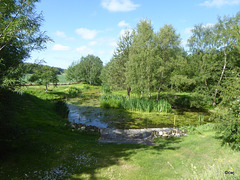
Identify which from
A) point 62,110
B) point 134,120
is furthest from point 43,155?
point 62,110

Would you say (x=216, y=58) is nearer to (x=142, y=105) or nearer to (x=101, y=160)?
(x=142, y=105)

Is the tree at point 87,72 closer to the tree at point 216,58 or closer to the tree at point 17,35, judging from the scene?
the tree at point 216,58

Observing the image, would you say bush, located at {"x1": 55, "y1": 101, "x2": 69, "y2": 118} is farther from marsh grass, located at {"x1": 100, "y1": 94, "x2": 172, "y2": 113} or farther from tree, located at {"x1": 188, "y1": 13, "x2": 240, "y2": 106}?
tree, located at {"x1": 188, "y1": 13, "x2": 240, "y2": 106}

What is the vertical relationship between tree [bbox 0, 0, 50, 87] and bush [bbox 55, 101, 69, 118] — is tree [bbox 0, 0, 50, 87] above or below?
above

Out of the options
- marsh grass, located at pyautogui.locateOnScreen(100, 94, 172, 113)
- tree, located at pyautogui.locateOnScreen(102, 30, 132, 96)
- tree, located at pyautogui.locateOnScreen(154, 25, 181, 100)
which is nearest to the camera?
marsh grass, located at pyautogui.locateOnScreen(100, 94, 172, 113)

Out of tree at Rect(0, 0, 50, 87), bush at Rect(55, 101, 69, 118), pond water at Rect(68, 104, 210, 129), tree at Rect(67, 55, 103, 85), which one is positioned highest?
tree at Rect(67, 55, 103, 85)

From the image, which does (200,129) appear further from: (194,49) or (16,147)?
(194,49)

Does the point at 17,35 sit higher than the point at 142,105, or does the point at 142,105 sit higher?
the point at 17,35

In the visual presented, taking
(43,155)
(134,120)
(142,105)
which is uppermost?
(142,105)

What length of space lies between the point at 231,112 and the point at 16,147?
1167 centimetres

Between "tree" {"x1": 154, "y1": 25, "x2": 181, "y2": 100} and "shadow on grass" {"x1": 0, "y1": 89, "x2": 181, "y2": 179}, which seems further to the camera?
"tree" {"x1": 154, "y1": 25, "x2": 181, "y2": 100}

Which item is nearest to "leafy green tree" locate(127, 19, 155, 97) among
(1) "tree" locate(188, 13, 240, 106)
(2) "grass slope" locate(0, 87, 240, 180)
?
(1) "tree" locate(188, 13, 240, 106)

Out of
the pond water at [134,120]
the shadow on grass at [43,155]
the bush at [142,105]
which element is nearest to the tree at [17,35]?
the shadow on grass at [43,155]

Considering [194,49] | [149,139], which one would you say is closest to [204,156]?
[149,139]
